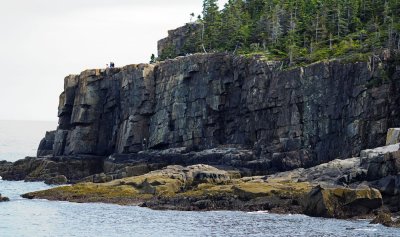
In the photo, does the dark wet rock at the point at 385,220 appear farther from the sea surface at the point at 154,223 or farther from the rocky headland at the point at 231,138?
the rocky headland at the point at 231,138

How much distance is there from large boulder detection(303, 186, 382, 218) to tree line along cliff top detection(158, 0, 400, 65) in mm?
45604

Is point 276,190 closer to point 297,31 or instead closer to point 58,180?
point 58,180

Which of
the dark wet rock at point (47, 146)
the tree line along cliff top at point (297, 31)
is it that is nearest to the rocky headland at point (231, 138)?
the dark wet rock at point (47, 146)

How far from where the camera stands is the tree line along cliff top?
147m

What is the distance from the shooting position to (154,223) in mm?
92312

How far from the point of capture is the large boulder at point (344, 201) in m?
91.4

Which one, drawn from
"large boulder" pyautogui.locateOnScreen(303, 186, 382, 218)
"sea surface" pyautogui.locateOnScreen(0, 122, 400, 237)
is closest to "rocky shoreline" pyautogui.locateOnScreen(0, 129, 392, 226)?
"large boulder" pyautogui.locateOnScreen(303, 186, 382, 218)

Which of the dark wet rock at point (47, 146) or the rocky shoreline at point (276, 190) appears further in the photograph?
the dark wet rock at point (47, 146)

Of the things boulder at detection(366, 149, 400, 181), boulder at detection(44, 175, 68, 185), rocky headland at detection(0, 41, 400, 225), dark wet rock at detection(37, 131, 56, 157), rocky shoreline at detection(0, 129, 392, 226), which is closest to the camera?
rocky shoreline at detection(0, 129, 392, 226)

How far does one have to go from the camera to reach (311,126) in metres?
134

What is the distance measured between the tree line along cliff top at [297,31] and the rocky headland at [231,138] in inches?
285

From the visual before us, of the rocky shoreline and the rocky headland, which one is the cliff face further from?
the rocky shoreline

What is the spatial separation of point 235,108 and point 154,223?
198 feet

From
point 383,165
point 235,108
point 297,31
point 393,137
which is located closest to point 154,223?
point 383,165
